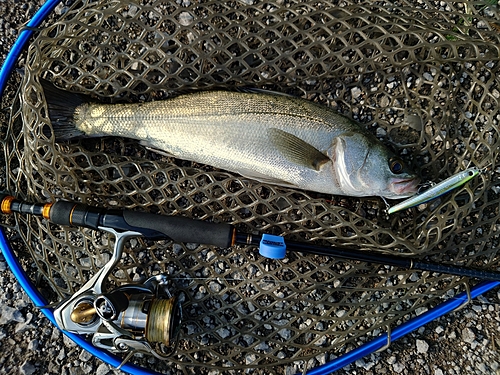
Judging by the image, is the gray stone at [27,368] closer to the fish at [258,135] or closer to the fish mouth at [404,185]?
the fish at [258,135]

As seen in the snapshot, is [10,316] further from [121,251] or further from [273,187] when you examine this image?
[273,187]

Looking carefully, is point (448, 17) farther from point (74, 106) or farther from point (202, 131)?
point (74, 106)

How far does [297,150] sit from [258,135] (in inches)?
10.9

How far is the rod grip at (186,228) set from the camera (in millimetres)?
2422

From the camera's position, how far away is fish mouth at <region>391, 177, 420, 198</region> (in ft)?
8.22

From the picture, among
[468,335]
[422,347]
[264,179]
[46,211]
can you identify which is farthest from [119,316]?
[468,335]

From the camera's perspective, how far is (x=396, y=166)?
2531 millimetres

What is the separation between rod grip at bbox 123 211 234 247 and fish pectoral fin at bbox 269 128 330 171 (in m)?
0.61

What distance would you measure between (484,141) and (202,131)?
1.90 meters

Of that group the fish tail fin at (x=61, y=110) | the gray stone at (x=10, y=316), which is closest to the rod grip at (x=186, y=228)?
→ the fish tail fin at (x=61, y=110)

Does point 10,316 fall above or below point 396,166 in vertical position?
below

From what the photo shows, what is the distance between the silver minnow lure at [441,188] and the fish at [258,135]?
69 millimetres

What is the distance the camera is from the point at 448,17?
2.82 m

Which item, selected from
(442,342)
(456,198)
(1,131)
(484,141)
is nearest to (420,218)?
(456,198)
